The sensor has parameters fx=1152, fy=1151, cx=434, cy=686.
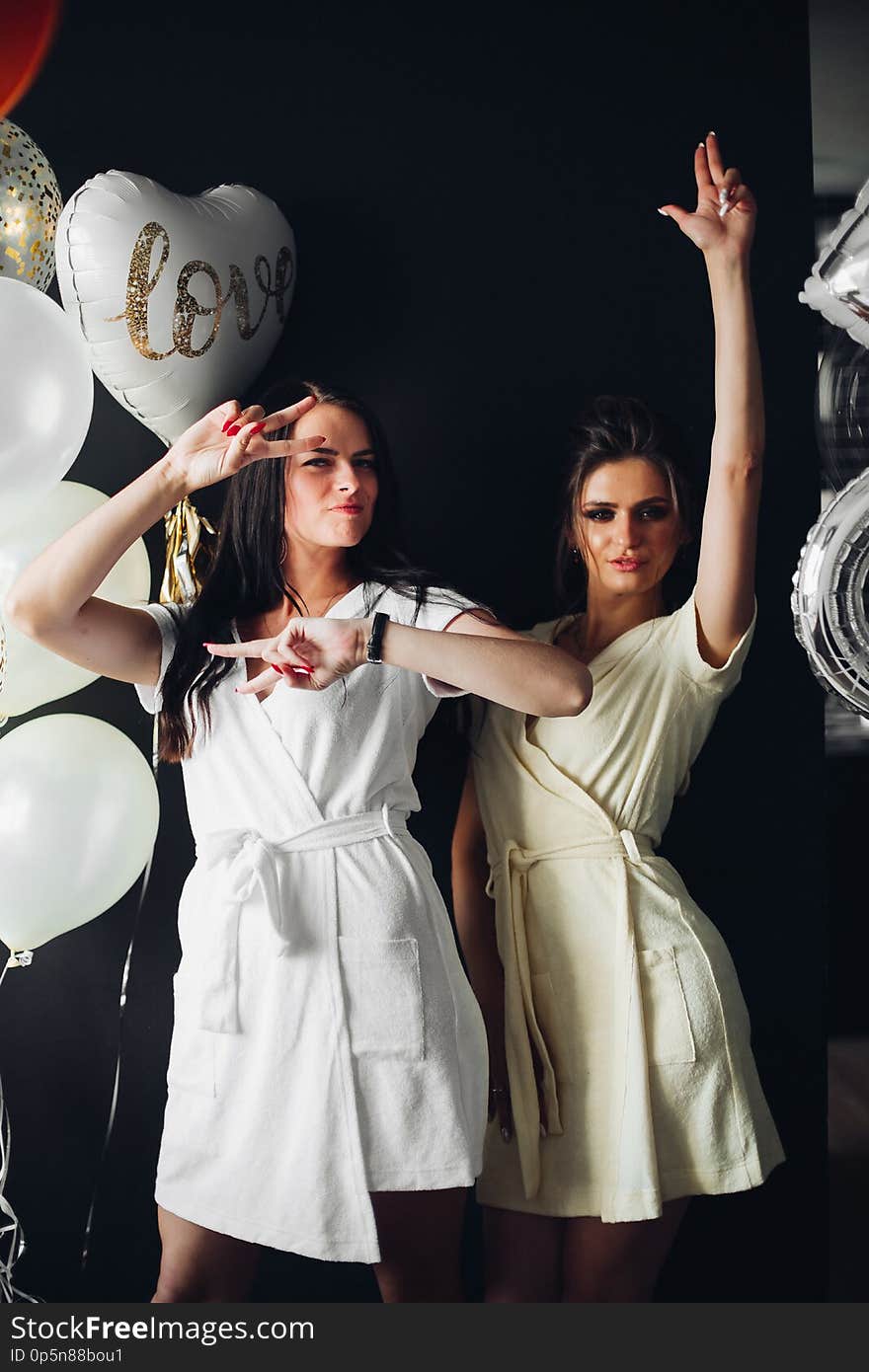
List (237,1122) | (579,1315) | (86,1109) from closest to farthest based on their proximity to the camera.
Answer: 1. (237,1122)
2. (579,1315)
3. (86,1109)

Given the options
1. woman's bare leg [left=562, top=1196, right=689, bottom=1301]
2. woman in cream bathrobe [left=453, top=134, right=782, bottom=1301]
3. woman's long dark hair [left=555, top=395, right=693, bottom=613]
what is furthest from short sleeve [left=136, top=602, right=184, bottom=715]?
woman's bare leg [left=562, top=1196, right=689, bottom=1301]

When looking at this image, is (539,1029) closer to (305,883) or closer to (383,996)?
(383,996)

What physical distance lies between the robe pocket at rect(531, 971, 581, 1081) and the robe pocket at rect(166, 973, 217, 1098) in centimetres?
49

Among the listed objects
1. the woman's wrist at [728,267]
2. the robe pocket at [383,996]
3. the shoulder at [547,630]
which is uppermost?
the woman's wrist at [728,267]

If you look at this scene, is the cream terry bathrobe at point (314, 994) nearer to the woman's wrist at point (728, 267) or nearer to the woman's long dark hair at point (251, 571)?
the woman's long dark hair at point (251, 571)

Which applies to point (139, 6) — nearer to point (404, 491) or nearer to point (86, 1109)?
point (404, 491)

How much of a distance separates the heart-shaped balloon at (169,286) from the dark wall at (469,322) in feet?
0.77

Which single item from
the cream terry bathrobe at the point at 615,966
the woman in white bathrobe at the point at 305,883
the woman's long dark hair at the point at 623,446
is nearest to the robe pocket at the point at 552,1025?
the cream terry bathrobe at the point at 615,966

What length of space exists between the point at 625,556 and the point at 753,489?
0.22 meters

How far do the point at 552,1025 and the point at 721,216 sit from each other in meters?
1.20

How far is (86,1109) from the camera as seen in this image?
1.99 meters

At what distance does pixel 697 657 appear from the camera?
1690 millimetres

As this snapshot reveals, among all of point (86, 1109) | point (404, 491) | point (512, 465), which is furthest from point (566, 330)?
point (86, 1109)

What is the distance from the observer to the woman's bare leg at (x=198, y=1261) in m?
1.63
